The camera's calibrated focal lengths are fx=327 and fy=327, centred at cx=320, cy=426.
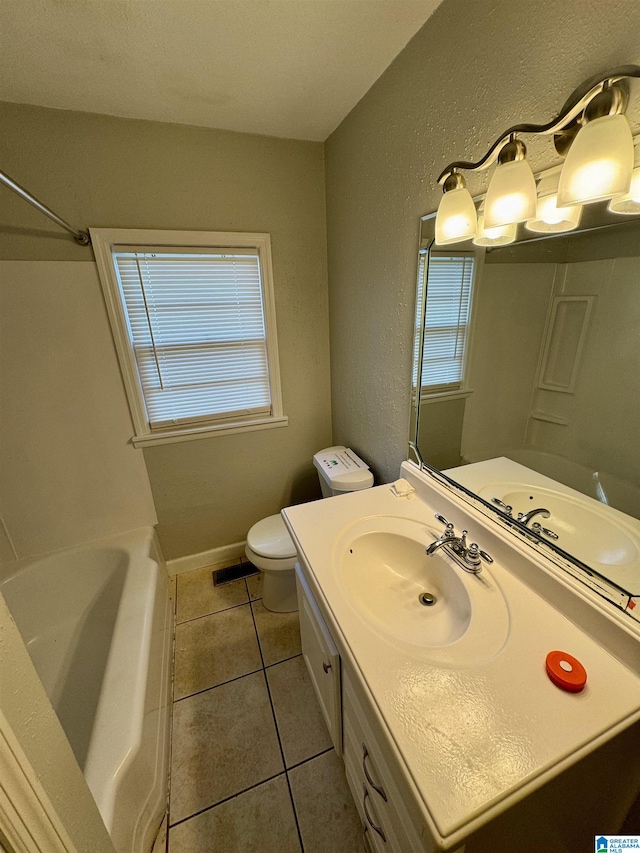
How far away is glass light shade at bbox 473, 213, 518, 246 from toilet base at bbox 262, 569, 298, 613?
160 cm

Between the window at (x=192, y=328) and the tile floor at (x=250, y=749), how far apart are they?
3.59ft

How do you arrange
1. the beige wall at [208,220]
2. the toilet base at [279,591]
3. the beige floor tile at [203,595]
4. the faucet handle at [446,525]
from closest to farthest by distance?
the faucet handle at [446,525], the beige wall at [208,220], the toilet base at [279,591], the beige floor tile at [203,595]

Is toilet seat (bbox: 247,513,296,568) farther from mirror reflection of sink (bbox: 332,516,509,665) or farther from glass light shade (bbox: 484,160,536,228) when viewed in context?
glass light shade (bbox: 484,160,536,228)

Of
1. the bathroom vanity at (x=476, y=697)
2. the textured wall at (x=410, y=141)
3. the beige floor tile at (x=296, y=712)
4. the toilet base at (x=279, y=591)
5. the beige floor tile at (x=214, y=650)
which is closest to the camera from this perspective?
the bathroom vanity at (x=476, y=697)

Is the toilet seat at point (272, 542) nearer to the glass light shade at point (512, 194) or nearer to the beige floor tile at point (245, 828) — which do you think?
the beige floor tile at point (245, 828)

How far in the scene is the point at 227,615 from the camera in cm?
179

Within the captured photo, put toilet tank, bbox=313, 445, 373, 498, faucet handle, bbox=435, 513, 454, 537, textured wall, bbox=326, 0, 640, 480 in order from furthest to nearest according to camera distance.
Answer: toilet tank, bbox=313, 445, 373, 498, faucet handle, bbox=435, 513, 454, 537, textured wall, bbox=326, 0, 640, 480

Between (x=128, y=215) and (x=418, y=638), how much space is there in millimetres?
1977

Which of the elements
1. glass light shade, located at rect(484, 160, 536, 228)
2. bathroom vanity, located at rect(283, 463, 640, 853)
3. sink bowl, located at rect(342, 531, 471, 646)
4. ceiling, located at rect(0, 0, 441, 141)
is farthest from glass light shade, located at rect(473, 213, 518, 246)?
sink bowl, located at rect(342, 531, 471, 646)

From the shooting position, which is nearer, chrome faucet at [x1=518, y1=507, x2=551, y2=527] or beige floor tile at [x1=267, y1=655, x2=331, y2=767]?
chrome faucet at [x1=518, y1=507, x2=551, y2=527]

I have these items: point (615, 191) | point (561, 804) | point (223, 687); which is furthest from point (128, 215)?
point (561, 804)

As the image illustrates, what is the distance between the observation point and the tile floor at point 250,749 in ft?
3.40

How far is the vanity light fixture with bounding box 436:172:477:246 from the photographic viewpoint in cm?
88

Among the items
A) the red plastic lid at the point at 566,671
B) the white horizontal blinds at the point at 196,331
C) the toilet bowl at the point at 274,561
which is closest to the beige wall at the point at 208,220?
the white horizontal blinds at the point at 196,331
